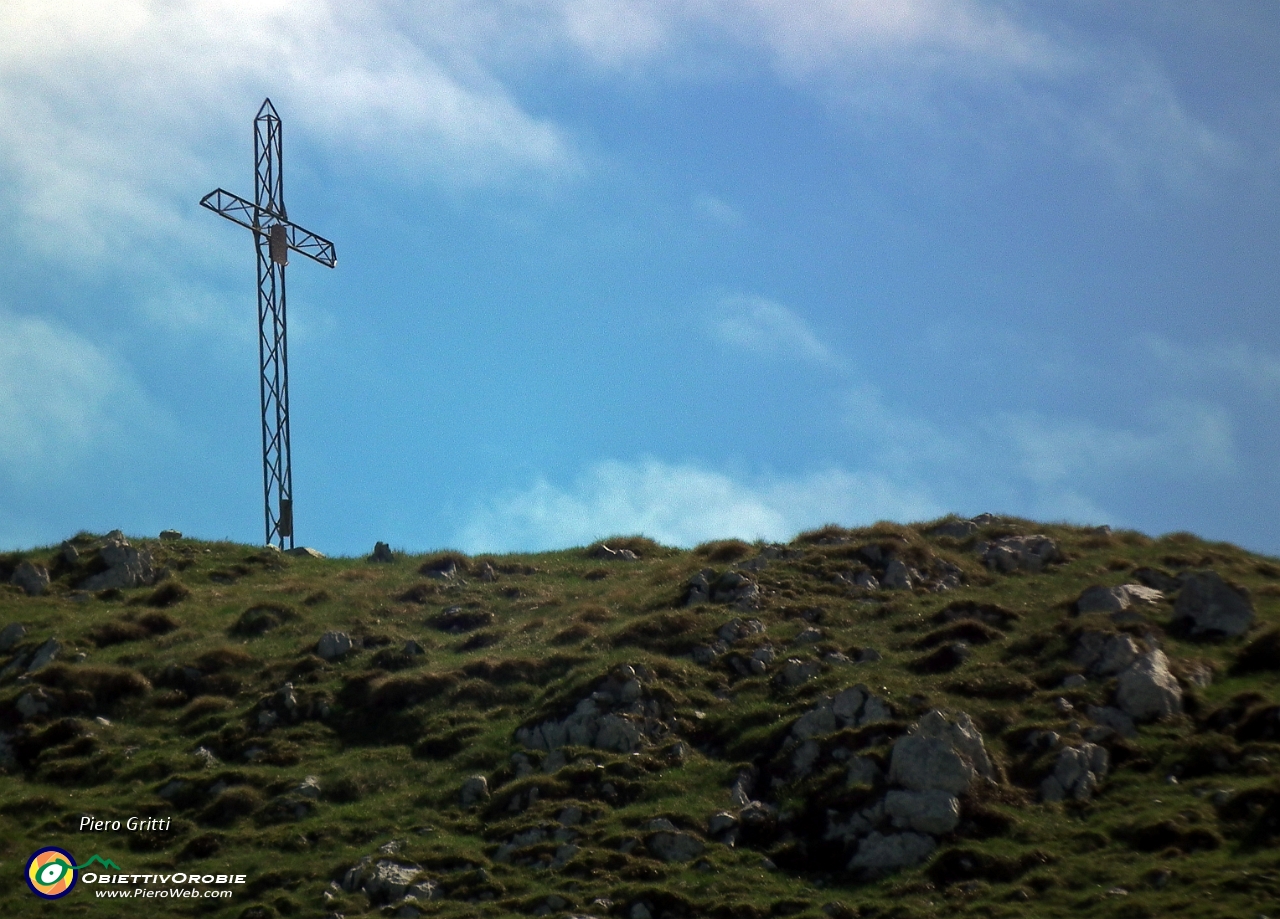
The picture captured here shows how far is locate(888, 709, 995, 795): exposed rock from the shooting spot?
39.1 m

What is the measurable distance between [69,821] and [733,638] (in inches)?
863

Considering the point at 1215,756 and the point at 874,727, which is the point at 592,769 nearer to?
the point at 874,727

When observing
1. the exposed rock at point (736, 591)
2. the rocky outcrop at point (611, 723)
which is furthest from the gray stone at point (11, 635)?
the exposed rock at point (736, 591)

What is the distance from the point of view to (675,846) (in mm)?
39094

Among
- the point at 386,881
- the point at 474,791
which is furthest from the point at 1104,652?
the point at 386,881

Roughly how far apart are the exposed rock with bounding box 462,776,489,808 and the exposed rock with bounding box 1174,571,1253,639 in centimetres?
2292

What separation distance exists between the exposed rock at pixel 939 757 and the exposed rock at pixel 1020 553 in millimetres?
15508

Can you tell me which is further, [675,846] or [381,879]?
[675,846]

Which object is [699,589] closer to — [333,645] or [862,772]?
[333,645]

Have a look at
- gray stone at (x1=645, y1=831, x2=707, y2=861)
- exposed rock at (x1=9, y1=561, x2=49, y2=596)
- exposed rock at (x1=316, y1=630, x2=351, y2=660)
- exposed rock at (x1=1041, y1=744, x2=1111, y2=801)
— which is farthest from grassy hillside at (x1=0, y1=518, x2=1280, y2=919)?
exposed rock at (x1=316, y1=630, x2=351, y2=660)

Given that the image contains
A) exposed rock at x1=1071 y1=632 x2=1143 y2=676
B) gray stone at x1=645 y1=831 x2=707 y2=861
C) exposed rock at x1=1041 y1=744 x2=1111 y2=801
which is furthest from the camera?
exposed rock at x1=1071 y1=632 x2=1143 y2=676

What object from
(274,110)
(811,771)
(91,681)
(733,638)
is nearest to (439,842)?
(811,771)

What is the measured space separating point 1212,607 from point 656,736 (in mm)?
18497

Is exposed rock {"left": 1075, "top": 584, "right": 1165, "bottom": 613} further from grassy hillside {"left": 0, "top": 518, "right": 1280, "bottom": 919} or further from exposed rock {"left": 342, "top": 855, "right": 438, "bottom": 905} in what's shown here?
exposed rock {"left": 342, "top": 855, "right": 438, "bottom": 905}
